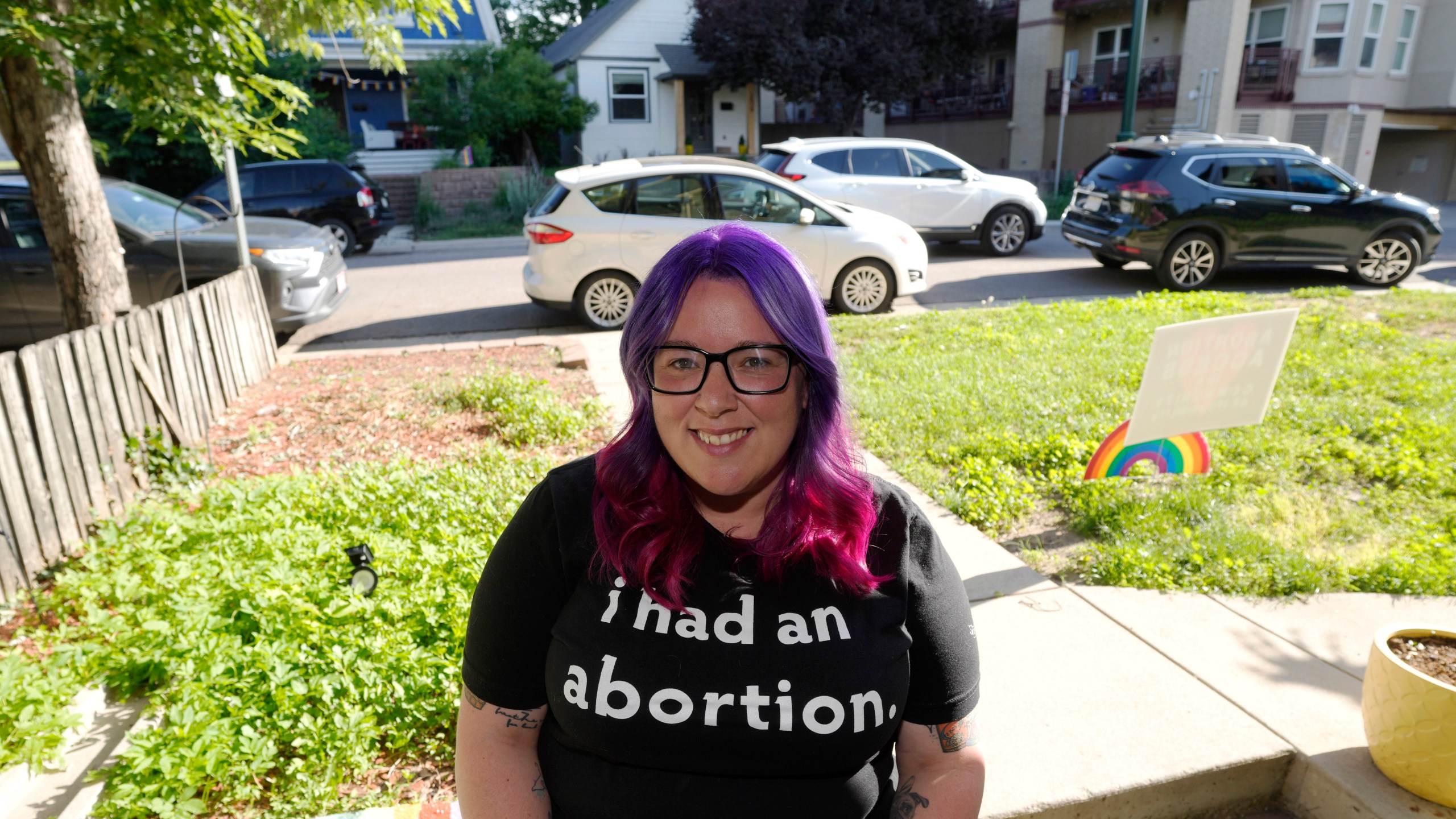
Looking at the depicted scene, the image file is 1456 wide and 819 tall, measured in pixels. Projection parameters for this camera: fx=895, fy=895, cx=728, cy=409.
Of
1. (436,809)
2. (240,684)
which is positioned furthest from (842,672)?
(240,684)

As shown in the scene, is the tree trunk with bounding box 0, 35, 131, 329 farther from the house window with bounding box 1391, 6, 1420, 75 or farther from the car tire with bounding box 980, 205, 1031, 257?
the house window with bounding box 1391, 6, 1420, 75

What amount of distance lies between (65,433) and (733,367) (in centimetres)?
383

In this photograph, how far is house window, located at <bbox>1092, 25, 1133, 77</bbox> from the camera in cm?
2480

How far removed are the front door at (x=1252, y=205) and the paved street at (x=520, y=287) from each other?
1.68ft

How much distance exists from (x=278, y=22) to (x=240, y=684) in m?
4.26

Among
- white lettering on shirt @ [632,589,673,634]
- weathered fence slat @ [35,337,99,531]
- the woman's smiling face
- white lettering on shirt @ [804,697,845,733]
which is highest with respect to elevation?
the woman's smiling face

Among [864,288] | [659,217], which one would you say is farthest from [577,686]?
[864,288]

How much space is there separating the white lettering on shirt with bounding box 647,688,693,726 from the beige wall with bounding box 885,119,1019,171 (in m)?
27.5

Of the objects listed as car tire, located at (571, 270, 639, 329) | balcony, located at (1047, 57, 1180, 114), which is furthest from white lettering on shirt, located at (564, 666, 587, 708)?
balcony, located at (1047, 57, 1180, 114)

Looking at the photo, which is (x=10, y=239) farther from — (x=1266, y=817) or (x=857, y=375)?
(x=1266, y=817)

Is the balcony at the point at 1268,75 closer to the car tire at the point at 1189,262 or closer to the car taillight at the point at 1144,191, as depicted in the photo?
the car tire at the point at 1189,262

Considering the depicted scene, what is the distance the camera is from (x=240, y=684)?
107 inches

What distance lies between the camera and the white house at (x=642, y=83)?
27.1 meters

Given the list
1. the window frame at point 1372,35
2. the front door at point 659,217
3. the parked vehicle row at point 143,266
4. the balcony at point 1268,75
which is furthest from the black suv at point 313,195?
the window frame at point 1372,35
